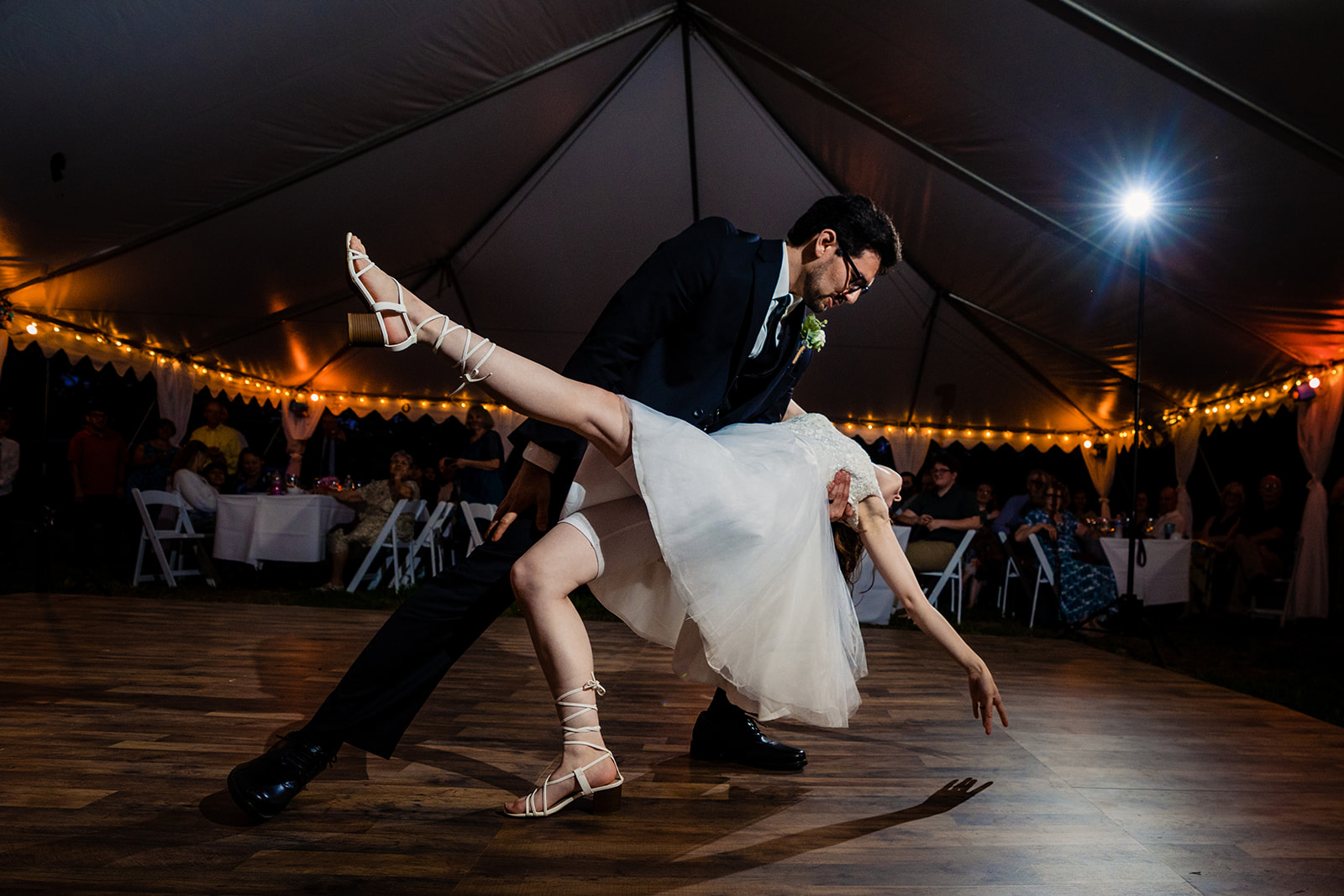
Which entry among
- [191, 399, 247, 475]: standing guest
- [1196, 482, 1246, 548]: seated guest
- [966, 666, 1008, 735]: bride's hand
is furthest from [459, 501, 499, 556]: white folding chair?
[1196, 482, 1246, 548]: seated guest

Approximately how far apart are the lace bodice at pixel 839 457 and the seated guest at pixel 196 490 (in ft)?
19.5

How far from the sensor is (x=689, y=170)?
8.42 m

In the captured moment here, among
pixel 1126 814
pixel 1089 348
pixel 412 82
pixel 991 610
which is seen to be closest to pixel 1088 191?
pixel 1089 348

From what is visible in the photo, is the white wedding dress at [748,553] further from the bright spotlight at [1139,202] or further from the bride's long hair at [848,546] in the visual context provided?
the bright spotlight at [1139,202]

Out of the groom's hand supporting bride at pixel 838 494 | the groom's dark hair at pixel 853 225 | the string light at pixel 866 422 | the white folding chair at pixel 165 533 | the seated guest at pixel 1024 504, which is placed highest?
the string light at pixel 866 422

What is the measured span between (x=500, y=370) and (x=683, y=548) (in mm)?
457

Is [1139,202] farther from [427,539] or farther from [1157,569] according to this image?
[427,539]

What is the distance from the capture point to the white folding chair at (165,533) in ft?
20.7

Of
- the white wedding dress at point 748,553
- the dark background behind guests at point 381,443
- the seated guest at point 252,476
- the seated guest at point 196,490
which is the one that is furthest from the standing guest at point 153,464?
the white wedding dress at point 748,553

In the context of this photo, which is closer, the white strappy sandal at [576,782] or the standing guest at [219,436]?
the white strappy sandal at [576,782]

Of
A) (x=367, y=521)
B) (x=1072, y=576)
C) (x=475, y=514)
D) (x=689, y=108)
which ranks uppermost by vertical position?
(x=689, y=108)

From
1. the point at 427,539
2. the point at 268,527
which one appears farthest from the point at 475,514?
the point at 268,527

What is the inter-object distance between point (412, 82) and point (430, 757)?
5.25m

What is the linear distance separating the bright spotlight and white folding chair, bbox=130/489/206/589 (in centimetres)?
682
